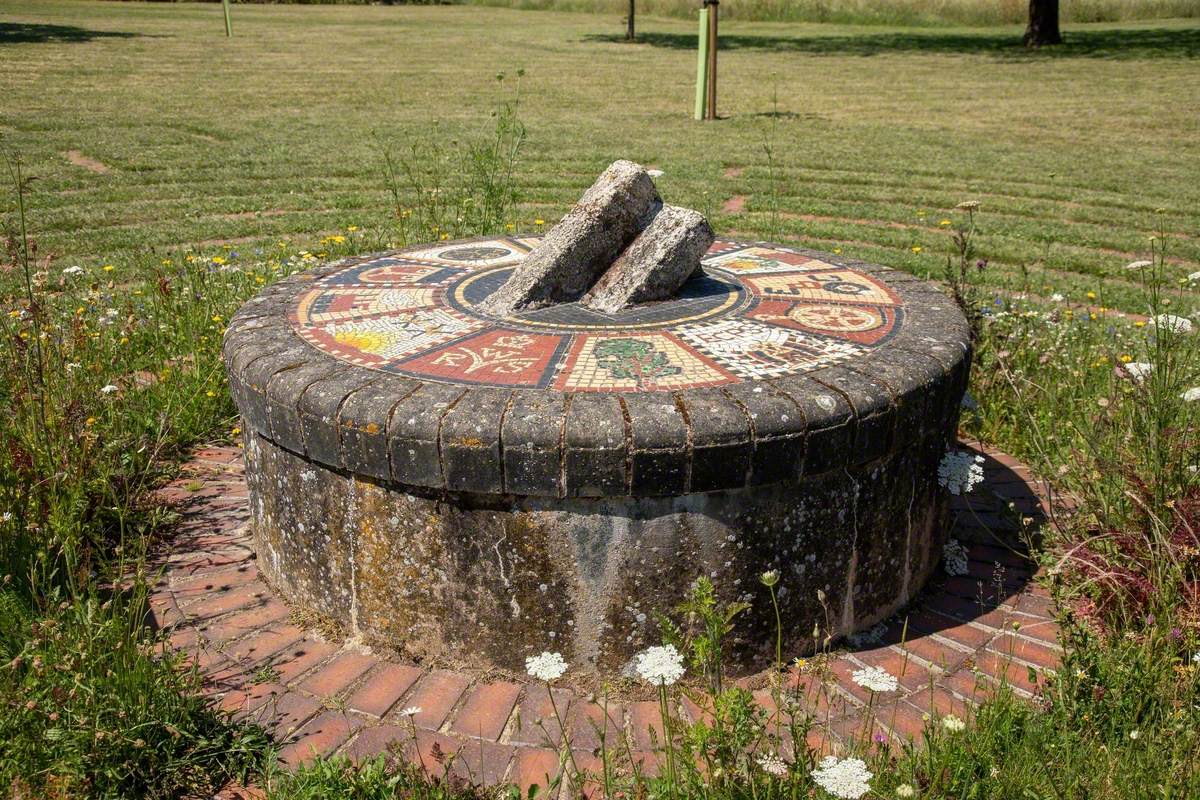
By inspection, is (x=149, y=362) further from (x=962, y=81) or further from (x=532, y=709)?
(x=962, y=81)

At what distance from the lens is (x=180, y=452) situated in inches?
182

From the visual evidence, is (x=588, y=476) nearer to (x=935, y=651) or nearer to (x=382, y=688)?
(x=382, y=688)

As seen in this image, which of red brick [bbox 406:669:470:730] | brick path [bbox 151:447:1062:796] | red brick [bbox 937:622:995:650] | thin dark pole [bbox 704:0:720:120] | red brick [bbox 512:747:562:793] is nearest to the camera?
red brick [bbox 512:747:562:793]

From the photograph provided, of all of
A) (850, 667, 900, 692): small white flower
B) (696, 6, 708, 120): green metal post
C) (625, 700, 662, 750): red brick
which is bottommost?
(625, 700, 662, 750): red brick

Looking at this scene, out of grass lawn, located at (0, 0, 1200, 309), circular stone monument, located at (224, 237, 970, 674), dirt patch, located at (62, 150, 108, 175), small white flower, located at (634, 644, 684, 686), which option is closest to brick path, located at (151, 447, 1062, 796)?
circular stone monument, located at (224, 237, 970, 674)

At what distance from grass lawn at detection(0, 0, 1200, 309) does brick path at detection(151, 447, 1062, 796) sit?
3.29 m

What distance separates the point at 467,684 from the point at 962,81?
64.2 feet

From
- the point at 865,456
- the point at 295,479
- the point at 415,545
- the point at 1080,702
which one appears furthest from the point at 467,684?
the point at 1080,702

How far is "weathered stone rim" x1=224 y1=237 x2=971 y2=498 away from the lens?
2836mm

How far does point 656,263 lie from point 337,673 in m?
1.89

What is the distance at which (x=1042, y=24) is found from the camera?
24.0 metres

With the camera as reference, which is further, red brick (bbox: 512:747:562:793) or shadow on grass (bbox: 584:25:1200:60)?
shadow on grass (bbox: 584:25:1200:60)

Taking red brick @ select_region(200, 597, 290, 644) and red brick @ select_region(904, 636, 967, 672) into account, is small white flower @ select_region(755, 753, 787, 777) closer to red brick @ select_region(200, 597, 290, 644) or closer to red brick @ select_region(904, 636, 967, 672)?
red brick @ select_region(904, 636, 967, 672)

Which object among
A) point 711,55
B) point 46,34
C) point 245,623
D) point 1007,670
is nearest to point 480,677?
point 245,623
